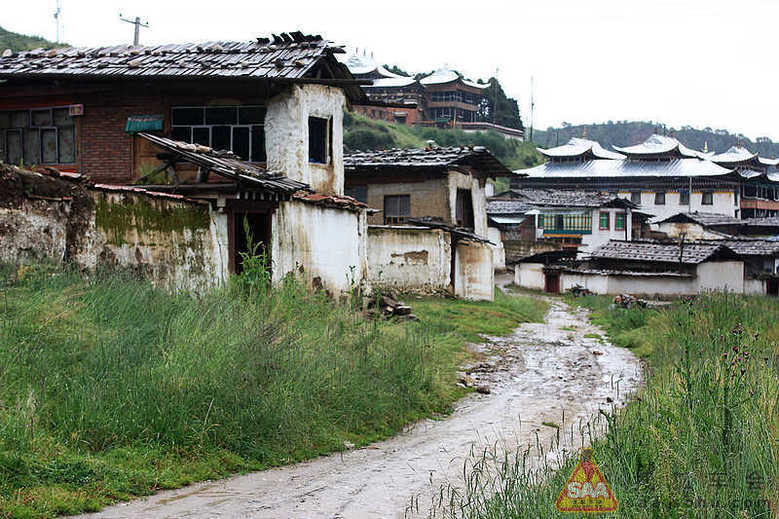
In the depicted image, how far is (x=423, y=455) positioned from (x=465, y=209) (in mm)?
20709

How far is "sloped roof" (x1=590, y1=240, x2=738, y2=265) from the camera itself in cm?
3609

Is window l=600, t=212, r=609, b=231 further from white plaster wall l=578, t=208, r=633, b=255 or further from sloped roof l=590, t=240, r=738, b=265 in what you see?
sloped roof l=590, t=240, r=738, b=265

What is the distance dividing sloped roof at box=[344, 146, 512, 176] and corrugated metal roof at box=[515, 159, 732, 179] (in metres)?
40.5

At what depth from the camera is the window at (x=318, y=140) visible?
66.8 feet

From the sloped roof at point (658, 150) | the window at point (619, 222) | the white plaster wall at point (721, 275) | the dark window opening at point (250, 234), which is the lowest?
the white plaster wall at point (721, 275)

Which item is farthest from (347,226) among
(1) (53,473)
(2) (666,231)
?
(2) (666,231)

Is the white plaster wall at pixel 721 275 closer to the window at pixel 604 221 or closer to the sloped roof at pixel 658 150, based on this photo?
the window at pixel 604 221

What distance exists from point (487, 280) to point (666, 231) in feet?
122

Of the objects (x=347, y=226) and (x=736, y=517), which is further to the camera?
(x=347, y=226)

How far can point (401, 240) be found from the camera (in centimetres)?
2445

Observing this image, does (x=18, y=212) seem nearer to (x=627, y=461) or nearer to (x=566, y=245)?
(x=627, y=461)

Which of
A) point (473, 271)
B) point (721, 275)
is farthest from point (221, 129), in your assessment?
point (721, 275)

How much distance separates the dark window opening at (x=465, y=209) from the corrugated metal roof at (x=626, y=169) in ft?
132

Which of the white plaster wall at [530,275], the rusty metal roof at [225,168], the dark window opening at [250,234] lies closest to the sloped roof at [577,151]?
the white plaster wall at [530,275]
